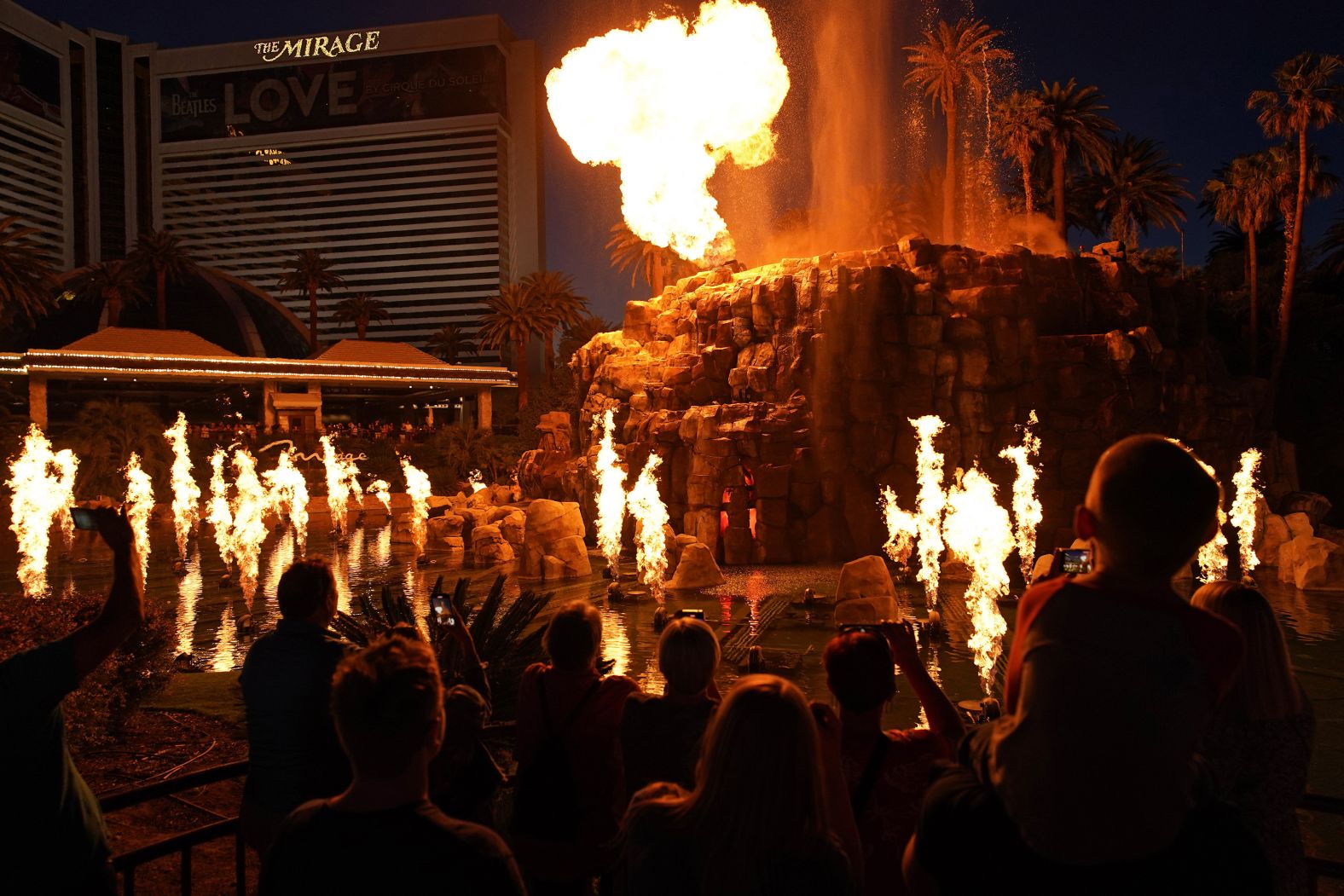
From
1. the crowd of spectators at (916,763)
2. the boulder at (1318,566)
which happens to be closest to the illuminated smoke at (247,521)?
the crowd of spectators at (916,763)

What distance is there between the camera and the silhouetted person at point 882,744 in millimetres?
3211

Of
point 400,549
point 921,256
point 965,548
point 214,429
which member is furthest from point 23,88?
point 965,548

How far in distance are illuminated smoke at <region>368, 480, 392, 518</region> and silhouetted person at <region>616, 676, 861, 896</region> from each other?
1762 inches

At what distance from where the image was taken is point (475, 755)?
3.83 metres

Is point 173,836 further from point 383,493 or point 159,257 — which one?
point 159,257

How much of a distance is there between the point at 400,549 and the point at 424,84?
113726 millimetres

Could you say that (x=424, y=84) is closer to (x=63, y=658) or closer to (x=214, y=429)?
(x=214, y=429)

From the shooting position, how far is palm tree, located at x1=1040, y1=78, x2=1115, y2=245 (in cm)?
4659

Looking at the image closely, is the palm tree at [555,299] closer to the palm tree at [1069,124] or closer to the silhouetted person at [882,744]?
the palm tree at [1069,124]

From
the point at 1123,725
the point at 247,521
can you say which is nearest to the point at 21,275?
the point at 247,521

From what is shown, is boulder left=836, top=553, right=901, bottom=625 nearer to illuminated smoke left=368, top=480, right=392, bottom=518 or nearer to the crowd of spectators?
the crowd of spectators

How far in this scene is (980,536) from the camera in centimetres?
3084

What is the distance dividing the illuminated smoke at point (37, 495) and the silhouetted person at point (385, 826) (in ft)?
97.4

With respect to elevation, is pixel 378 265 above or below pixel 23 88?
below
